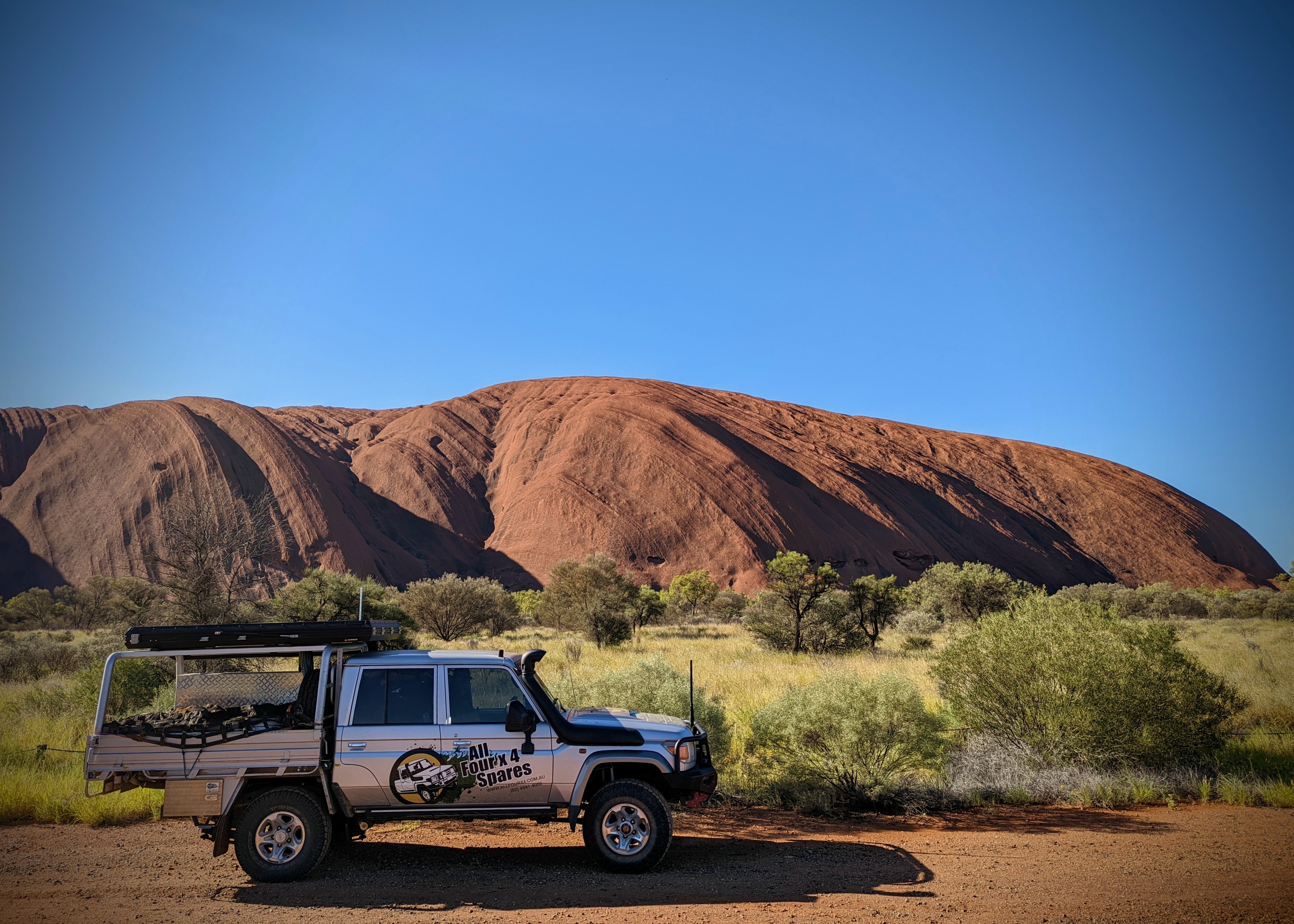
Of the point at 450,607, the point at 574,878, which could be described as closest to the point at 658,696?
the point at 574,878

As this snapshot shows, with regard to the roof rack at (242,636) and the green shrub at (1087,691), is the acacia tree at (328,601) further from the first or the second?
the green shrub at (1087,691)

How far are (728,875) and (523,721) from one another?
2148 mm

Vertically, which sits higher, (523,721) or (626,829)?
(523,721)

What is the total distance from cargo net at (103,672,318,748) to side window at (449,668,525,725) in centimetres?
117

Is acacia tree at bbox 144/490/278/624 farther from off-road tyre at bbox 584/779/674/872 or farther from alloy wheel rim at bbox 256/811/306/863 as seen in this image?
off-road tyre at bbox 584/779/674/872

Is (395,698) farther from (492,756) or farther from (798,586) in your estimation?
(798,586)

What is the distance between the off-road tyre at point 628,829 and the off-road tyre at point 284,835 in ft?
7.06

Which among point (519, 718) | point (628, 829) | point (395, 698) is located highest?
point (395, 698)

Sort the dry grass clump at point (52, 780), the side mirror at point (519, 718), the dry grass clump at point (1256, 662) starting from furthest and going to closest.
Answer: the dry grass clump at point (1256, 662)
the dry grass clump at point (52, 780)
the side mirror at point (519, 718)

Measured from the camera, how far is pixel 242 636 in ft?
19.8

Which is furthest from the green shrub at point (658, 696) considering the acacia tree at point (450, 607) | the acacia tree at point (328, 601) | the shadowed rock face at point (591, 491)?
the shadowed rock face at point (591, 491)

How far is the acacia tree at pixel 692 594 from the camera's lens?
4631 centimetres

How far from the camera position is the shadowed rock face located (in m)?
60.3

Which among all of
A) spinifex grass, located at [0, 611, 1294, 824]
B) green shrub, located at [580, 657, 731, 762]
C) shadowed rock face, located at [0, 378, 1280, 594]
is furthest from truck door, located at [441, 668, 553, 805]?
shadowed rock face, located at [0, 378, 1280, 594]
